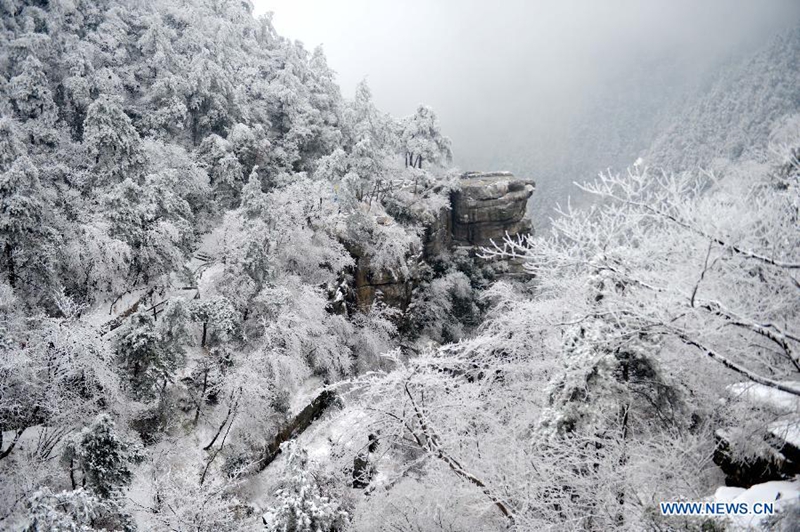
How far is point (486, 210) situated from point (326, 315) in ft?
60.4

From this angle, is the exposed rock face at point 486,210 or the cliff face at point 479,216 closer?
the cliff face at point 479,216

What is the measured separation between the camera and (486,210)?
35.2 metres

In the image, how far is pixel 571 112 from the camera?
10100 cm

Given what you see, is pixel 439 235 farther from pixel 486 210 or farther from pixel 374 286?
pixel 374 286

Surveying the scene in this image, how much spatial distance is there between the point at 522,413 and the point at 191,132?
2909cm

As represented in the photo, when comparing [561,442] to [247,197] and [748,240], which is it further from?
[247,197]

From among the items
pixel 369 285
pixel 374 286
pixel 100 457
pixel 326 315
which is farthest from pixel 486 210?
pixel 100 457

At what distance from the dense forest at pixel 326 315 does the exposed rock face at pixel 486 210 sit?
237 millimetres

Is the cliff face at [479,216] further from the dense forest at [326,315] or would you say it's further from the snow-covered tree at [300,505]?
the snow-covered tree at [300,505]

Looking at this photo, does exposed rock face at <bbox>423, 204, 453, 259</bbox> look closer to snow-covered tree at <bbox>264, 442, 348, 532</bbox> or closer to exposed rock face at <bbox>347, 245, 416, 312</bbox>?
exposed rock face at <bbox>347, 245, 416, 312</bbox>

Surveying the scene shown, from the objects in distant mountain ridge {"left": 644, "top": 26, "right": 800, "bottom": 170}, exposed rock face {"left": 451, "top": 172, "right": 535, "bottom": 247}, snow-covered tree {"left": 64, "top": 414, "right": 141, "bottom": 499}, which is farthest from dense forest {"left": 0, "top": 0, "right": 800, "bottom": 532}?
distant mountain ridge {"left": 644, "top": 26, "right": 800, "bottom": 170}

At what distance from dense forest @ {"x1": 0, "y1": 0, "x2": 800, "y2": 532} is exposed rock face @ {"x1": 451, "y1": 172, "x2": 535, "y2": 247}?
237 mm

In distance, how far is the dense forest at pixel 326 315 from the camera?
532cm

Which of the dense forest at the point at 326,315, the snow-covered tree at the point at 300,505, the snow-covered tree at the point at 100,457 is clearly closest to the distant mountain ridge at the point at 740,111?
the dense forest at the point at 326,315
